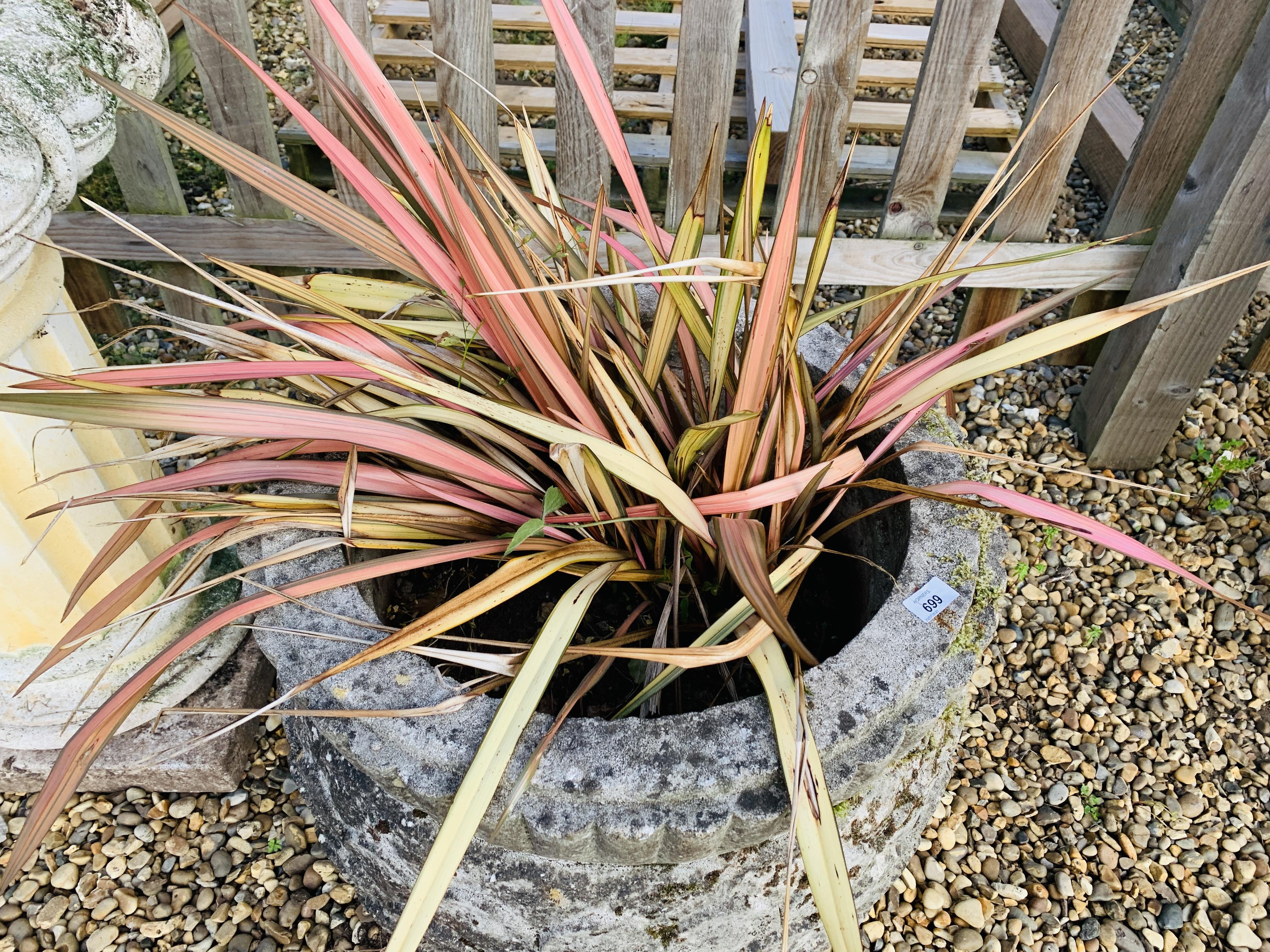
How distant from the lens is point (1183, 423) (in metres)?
2.29

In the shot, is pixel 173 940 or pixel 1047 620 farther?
pixel 1047 620

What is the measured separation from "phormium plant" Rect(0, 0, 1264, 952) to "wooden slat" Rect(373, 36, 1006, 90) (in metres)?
Result: 1.62

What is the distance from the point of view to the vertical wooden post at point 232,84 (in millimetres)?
1723

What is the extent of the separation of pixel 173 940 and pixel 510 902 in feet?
2.43

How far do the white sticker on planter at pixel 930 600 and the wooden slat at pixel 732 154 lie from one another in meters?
1.73

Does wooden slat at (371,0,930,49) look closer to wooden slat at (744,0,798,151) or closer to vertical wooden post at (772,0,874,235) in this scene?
wooden slat at (744,0,798,151)

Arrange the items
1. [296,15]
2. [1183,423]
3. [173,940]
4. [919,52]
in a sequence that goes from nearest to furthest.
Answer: [173,940] < [1183,423] < [919,52] < [296,15]

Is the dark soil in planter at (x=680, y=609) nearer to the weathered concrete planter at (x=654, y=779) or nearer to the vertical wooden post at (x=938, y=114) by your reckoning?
the weathered concrete planter at (x=654, y=779)

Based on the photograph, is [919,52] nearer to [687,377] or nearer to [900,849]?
[687,377]

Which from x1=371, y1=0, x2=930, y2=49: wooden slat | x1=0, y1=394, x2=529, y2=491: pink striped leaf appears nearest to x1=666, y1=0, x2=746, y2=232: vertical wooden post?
x1=0, y1=394, x2=529, y2=491: pink striped leaf

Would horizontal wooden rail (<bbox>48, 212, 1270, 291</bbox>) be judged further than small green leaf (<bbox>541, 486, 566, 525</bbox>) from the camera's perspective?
Yes

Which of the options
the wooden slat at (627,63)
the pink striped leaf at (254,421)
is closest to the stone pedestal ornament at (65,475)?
the pink striped leaf at (254,421)

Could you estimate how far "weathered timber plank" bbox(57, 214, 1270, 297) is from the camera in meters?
2.06

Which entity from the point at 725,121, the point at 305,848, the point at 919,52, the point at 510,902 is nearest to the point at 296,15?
the point at 919,52
